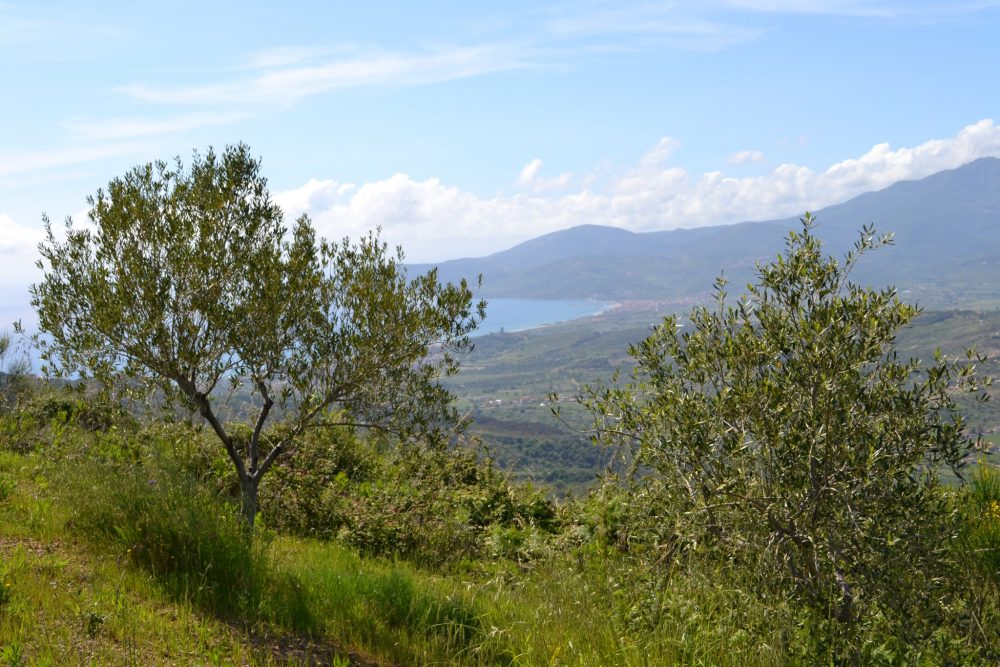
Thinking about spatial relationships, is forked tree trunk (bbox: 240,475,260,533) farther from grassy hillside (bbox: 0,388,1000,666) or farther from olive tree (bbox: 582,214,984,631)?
olive tree (bbox: 582,214,984,631)

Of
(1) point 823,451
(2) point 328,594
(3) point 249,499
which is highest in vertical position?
(1) point 823,451

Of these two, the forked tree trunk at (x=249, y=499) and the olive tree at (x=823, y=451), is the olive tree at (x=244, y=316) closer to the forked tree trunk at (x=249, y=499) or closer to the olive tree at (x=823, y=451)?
the forked tree trunk at (x=249, y=499)

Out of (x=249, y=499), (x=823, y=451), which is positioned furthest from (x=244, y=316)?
(x=823, y=451)

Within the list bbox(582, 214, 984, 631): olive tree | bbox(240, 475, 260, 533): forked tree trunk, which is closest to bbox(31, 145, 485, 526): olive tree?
bbox(240, 475, 260, 533): forked tree trunk

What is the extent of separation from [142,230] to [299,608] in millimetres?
4333

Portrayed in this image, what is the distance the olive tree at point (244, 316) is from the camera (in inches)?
299

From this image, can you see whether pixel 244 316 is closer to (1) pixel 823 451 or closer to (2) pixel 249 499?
(2) pixel 249 499

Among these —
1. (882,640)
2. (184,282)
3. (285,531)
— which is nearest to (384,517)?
(285,531)

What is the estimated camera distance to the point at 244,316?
25.5ft

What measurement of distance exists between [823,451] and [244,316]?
583 cm

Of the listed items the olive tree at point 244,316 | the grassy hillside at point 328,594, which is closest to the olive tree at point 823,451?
the grassy hillside at point 328,594

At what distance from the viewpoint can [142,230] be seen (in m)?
7.75

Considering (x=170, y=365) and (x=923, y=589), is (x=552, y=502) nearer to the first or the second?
(x=170, y=365)

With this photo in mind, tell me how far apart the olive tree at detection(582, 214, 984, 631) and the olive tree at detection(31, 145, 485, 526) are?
12.6 feet
